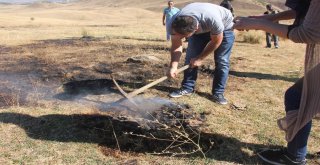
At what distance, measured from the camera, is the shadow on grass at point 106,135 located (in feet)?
12.6

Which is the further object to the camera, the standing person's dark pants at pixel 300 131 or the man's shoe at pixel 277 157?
the man's shoe at pixel 277 157

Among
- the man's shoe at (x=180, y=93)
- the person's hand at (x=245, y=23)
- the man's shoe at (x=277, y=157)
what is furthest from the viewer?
the man's shoe at (x=180, y=93)

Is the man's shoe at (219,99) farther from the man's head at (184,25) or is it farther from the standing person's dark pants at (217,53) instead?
the man's head at (184,25)

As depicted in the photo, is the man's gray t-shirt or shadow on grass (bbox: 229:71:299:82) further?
shadow on grass (bbox: 229:71:299:82)

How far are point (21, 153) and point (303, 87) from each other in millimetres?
2593

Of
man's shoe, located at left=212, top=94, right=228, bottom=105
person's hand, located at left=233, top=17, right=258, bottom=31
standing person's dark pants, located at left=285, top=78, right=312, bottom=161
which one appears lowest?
man's shoe, located at left=212, top=94, right=228, bottom=105

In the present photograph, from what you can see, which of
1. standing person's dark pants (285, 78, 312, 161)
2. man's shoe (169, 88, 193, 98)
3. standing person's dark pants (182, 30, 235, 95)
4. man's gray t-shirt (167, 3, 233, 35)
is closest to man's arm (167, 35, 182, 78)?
man's gray t-shirt (167, 3, 233, 35)

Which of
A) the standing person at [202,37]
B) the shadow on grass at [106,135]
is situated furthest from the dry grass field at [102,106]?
the standing person at [202,37]

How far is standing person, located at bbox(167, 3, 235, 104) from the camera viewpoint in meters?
3.90

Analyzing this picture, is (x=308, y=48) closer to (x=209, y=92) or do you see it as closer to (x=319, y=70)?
(x=319, y=70)

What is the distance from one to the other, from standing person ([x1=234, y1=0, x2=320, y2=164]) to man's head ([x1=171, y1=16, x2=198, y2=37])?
832 millimetres

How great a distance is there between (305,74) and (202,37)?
7.56 ft

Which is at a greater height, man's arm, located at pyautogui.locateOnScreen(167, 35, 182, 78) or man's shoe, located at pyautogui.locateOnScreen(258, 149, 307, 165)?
man's arm, located at pyautogui.locateOnScreen(167, 35, 182, 78)

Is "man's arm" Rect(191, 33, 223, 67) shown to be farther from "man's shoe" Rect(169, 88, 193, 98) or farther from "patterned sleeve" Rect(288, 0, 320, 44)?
"patterned sleeve" Rect(288, 0, 320, 44)
